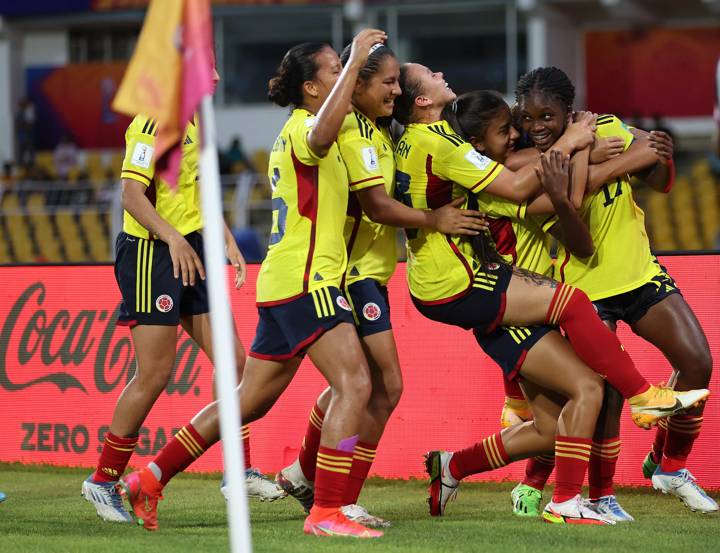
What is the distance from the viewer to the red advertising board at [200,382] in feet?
22.8

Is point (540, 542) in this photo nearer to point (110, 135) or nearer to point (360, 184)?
point (360, 184)

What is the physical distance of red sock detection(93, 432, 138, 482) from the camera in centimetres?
Answer: 605

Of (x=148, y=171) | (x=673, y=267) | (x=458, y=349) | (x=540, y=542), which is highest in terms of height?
(x=148, y=171)

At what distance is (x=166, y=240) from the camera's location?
5.83 metres

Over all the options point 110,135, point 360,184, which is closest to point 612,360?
point 360,184

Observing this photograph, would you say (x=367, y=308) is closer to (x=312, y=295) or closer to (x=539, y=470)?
(x=312, y=295)

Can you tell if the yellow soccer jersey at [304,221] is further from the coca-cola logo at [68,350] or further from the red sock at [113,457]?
the coca-cola logo at [68,350]

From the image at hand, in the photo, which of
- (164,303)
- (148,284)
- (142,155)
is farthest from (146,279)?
(142,155)

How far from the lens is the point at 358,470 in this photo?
572cm

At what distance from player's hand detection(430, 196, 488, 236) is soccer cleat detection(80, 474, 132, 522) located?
6.48 feet

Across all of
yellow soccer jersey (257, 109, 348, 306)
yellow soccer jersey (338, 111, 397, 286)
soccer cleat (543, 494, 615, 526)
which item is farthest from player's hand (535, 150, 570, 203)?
soccer cleat (543, 494, 615, 526)

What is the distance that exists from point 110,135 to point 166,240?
22.0 meters

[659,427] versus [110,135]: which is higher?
[110,135]

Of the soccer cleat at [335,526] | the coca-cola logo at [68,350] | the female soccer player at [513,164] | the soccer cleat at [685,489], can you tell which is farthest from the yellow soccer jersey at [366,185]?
the coca-cola logo at [68,350]
